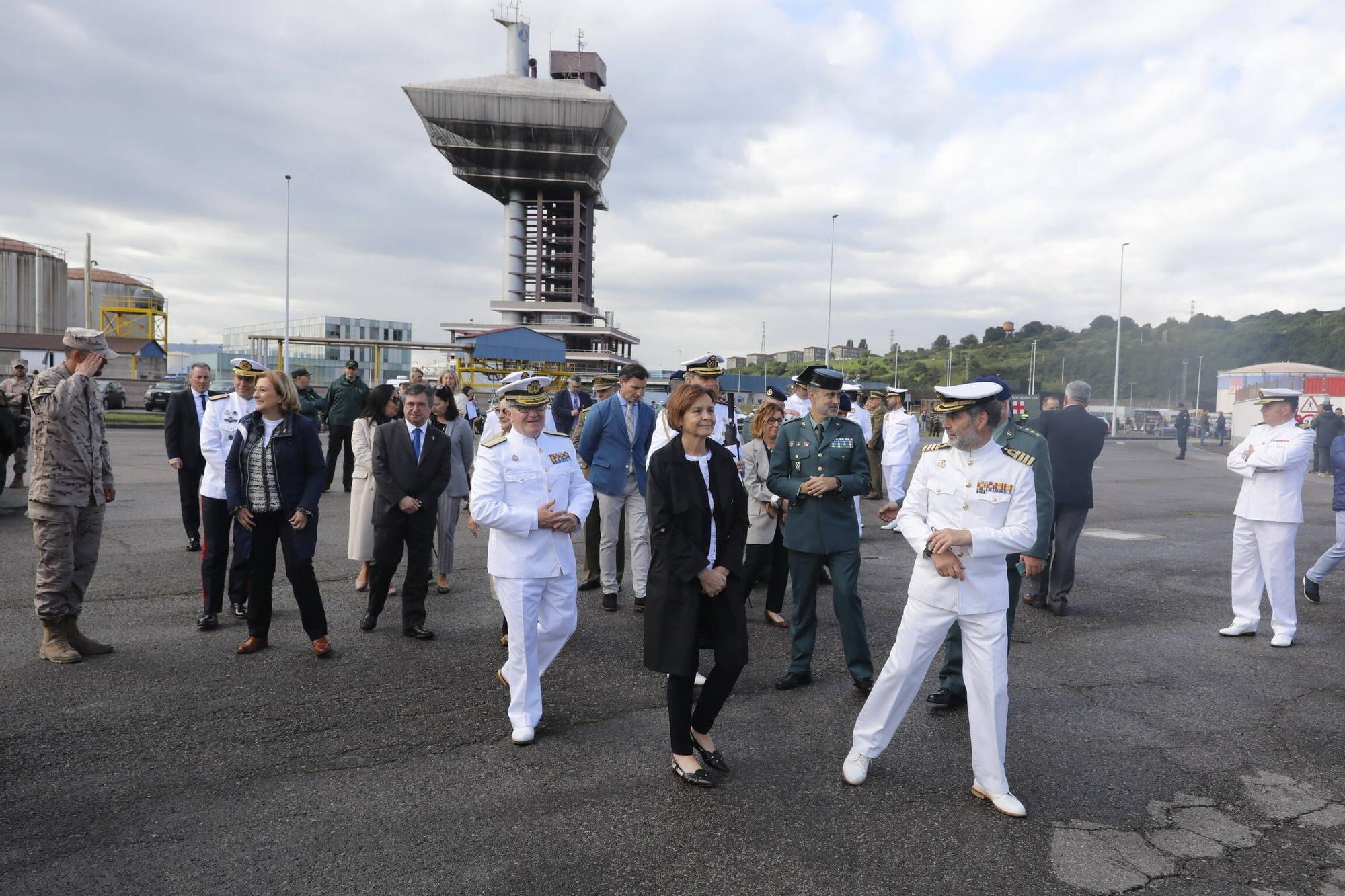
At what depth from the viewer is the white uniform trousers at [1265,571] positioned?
6370 millimetres

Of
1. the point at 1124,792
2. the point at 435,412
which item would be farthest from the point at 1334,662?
the point at 435,412

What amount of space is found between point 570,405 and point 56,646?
424 inches

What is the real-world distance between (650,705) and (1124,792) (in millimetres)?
2495

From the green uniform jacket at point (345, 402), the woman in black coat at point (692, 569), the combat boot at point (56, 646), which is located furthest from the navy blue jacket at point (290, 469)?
the green uniform jacket at point (345, 402)

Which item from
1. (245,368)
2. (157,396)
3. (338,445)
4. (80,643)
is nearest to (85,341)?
(245,368)

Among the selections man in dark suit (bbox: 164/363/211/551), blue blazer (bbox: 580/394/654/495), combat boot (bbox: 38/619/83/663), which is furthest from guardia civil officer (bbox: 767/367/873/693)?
man in dark suit (bbox: 164/363/211/551)

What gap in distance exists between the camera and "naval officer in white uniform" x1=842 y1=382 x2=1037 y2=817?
3693 mm

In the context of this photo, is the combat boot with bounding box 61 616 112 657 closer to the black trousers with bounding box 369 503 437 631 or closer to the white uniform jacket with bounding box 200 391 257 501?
the white uniform jacket with bounding box 200 391 257 501

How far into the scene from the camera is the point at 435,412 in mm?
7793

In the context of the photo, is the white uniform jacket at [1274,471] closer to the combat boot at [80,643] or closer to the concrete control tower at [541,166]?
the combat boot at [80,643]

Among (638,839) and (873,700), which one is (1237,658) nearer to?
(873,700)

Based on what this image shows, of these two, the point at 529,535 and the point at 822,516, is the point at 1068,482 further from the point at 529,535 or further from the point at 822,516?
the point at 529,535

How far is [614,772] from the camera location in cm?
400

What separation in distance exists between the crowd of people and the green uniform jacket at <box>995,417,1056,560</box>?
2cm
